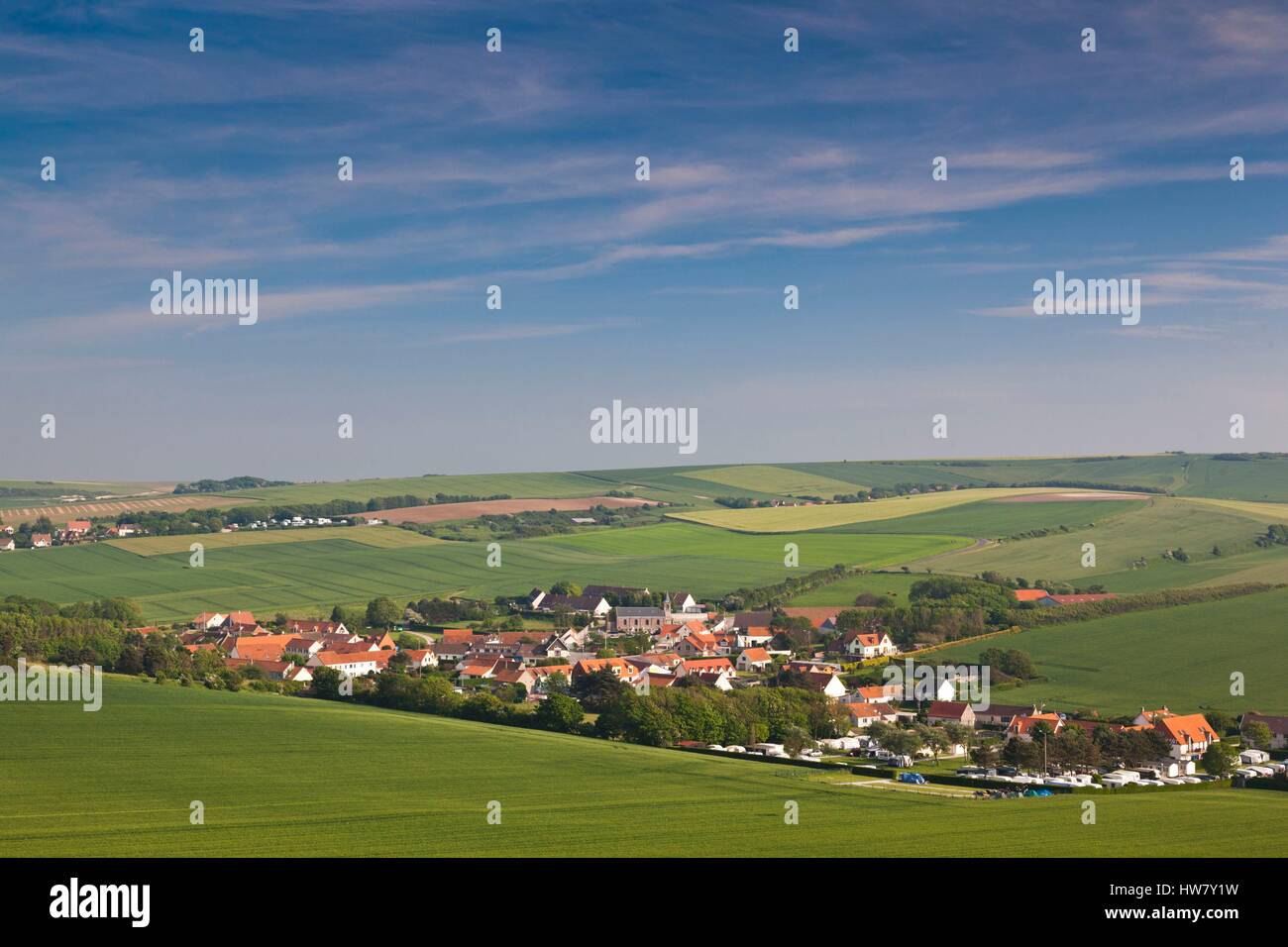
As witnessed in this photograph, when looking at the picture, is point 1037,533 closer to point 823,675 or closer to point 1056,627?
point 1056,627

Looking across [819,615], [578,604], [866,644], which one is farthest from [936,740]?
[578,604]

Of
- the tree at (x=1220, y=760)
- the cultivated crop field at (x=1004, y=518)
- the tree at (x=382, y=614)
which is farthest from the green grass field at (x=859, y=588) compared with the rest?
the tree at (x=1220, y=760)

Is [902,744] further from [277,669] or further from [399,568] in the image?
[399,568]

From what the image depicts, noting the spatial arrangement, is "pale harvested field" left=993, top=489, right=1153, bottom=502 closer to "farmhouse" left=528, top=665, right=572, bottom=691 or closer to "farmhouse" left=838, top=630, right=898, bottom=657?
"farmhouse" left=838, top=630, right=898, bottom=657

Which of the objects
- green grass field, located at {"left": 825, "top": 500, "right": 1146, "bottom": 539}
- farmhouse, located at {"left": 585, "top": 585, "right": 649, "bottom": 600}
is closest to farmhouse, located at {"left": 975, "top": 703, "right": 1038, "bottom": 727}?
farmhouse, located at {"left": 585, "top": 585, "right": 649, "bottom": 600}
